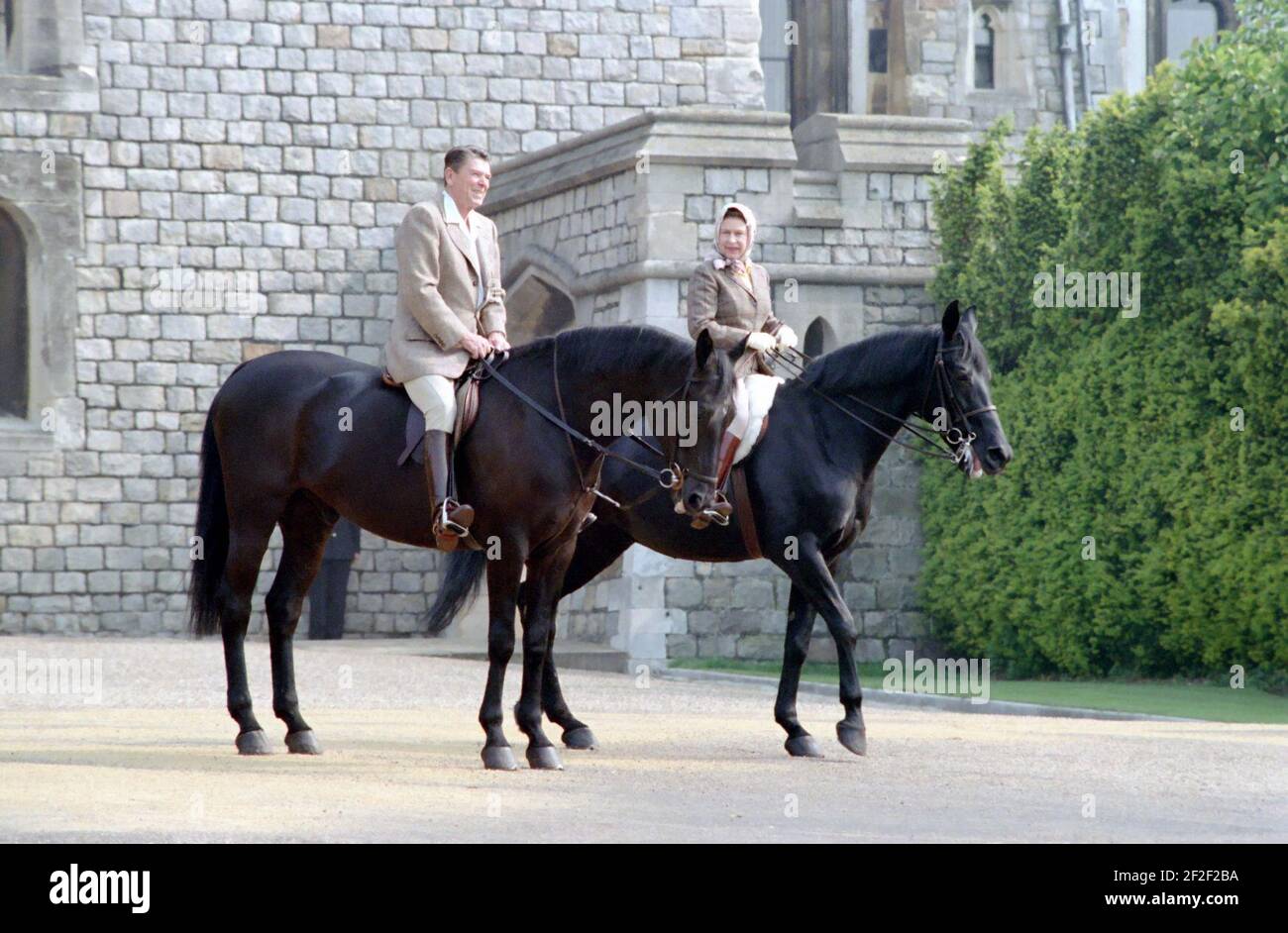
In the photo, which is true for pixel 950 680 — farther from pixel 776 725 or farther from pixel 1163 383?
pixel 776 725

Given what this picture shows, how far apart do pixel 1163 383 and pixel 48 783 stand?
30.0 feet

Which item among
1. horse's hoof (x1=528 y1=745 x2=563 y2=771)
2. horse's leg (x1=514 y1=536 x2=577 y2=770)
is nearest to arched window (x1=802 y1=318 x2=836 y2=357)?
horse's leg (x1=514 y1=536 x2=577 y2=770)

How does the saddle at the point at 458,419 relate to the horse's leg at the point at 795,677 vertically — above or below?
above

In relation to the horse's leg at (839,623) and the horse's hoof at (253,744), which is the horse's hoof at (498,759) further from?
the horse's leg at (839,623)

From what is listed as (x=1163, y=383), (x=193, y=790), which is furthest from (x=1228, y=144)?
(x=193, y=790)

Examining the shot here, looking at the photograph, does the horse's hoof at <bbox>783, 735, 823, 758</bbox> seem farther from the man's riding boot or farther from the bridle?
the man's riding boot

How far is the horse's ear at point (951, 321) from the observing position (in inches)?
432

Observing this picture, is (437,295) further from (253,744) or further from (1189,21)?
(1189,21)

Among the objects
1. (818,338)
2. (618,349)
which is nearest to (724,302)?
(618,349)

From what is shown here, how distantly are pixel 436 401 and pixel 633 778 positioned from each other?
182cm

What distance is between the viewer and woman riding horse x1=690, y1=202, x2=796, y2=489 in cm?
1108

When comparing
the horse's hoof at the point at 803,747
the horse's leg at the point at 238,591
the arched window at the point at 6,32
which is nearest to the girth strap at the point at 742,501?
the horse's hoof at the point at 803,747

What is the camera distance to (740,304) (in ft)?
37.0

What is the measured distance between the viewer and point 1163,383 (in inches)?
617
